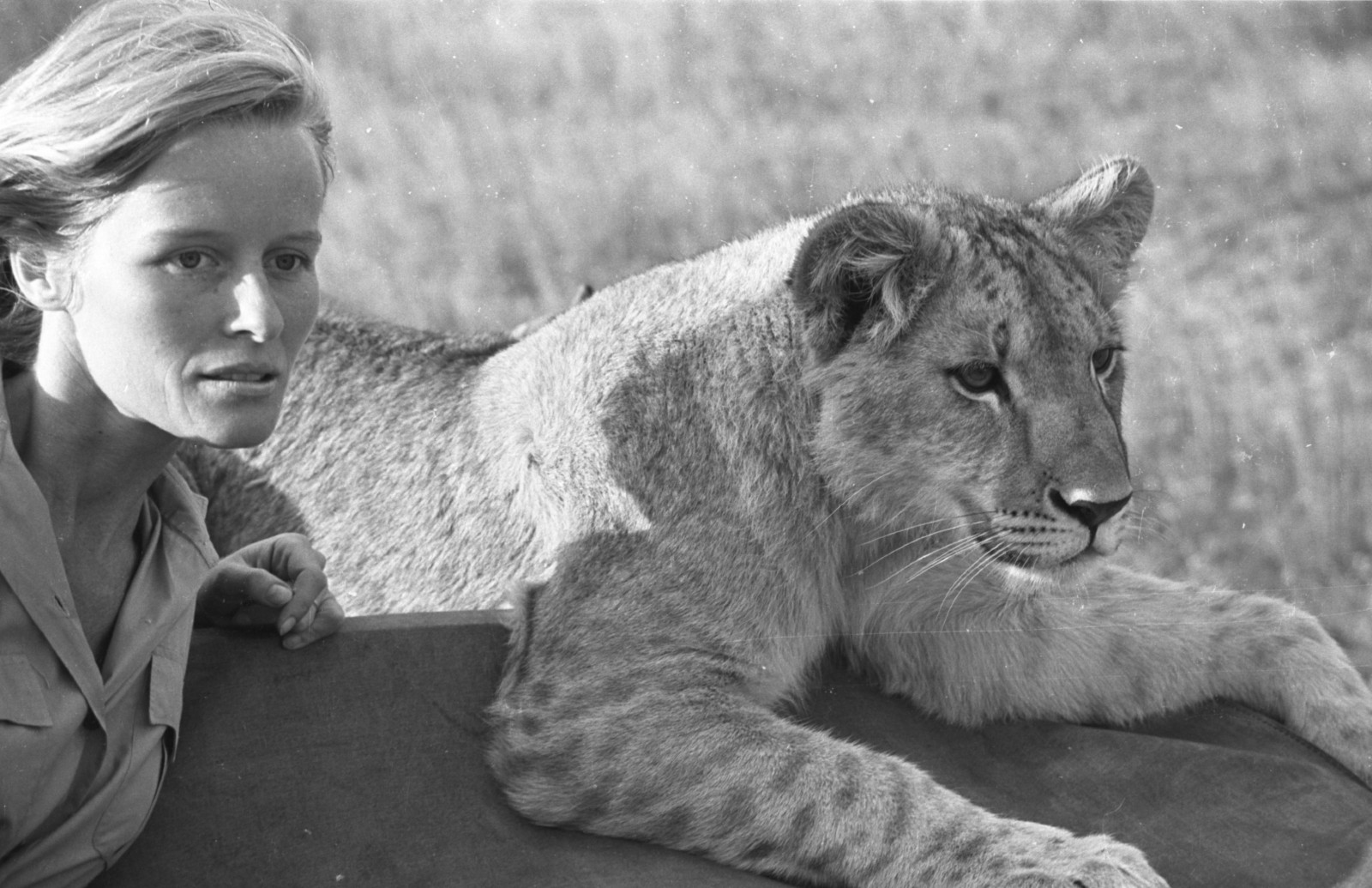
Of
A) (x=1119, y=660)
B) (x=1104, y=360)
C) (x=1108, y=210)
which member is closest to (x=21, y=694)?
(x=1104, y=360)

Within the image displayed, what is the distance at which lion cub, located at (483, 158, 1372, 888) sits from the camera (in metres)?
2.70

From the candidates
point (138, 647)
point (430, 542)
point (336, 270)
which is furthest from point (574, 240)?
point (138, 647)

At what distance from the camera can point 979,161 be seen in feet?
17.7

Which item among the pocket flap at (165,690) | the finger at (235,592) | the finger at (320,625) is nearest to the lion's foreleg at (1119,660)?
the finger at (320,625)

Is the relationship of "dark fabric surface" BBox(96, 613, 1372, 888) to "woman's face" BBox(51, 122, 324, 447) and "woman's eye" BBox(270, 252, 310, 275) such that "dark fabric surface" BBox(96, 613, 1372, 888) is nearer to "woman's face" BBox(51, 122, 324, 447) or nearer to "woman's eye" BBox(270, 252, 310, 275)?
"woman's face" BBox(51, 122, 324, 447)

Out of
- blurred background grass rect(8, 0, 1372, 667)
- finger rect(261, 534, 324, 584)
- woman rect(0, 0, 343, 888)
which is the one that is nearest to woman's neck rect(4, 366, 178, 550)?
woman rect(0, 0, 343, 888)

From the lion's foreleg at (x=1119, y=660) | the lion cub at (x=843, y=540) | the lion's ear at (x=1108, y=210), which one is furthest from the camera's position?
the lion's ear at (x=1108, y=210)

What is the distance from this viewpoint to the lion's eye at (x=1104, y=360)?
3105mm

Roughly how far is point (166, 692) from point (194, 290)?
27.7 inches

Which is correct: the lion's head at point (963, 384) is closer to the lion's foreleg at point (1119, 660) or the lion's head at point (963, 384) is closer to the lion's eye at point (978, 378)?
the lion's eye at point (978, 378)

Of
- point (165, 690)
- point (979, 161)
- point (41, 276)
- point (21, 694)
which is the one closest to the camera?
point (21, 694)

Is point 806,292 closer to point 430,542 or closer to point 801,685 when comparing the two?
point 801,685

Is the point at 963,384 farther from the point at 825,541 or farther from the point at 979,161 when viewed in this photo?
the point at 979,161

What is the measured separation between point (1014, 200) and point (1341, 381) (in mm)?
2464
